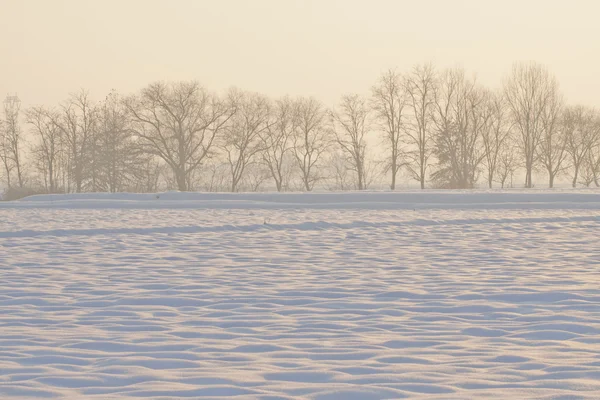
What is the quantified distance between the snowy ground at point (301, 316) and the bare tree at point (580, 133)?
5121 centimetres

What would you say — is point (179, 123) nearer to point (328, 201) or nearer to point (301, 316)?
point (328, 201)

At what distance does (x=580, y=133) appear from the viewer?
6350 centimetres

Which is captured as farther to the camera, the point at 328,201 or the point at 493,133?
the point at 493,133

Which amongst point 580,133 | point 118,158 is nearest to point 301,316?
point 118,158

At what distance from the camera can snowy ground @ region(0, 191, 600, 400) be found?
458 cm

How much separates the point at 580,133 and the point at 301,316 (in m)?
61.0

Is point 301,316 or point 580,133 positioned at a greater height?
point 580,133

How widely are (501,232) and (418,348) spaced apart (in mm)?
9930

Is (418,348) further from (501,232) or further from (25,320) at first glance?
(501,232)

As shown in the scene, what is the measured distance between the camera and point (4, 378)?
4672 millimetres

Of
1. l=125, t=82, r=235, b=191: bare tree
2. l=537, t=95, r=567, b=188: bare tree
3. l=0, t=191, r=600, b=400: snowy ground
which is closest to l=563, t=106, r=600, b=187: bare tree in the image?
l=537, t=95, r=567, b=188: bare tree

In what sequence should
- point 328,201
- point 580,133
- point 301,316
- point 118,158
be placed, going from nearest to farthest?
1. point 301,316
2. point 328,201
3. point 118,158
4. point 580,133

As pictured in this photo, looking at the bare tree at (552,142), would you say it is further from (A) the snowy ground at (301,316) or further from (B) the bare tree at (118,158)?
(A) the snowy ground at (301,316)

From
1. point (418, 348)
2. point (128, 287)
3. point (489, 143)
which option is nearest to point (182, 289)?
point (128, 287)
